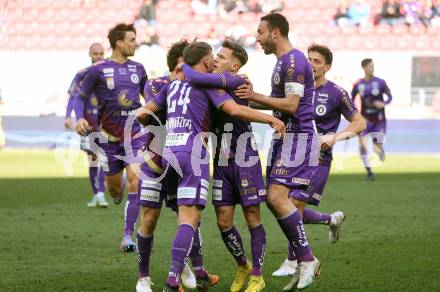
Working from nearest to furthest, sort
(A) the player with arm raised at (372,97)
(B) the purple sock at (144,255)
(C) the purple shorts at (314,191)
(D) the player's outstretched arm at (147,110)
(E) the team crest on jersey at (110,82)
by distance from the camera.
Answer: (D) the player's outstretched arm at (147,110), (B) the purple sock at (144,255), (C) the purple shorts at (314,191), (E) the team crest on jersey at (110,82), (A) the player with arm raised at (372,97)

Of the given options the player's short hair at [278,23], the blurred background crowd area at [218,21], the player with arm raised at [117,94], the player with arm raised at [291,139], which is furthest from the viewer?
the blurred background crowd area at [218,21]

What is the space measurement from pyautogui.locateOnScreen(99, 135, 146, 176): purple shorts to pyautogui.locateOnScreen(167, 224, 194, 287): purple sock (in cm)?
352

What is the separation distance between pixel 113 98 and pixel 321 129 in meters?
2.79

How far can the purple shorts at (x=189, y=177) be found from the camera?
22.3ft

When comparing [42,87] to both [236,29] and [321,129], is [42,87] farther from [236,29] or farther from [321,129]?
[321,129]

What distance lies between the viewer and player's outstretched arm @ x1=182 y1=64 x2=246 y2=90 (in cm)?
682

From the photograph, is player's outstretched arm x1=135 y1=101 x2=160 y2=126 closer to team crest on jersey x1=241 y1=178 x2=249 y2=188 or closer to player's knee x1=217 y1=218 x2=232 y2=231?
team crest on jersey x1=241 y1=178 x2=249 y2=188

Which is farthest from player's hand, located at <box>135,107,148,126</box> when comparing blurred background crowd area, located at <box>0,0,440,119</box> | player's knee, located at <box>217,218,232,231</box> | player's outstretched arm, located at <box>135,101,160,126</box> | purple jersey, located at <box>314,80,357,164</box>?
blurred background crowd area, located at <box>0,0,440,119</box>

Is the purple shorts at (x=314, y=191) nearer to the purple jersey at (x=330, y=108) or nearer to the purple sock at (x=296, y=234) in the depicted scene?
the purple jersey at (x=330, y=108)

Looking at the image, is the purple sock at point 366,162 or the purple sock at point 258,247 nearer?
the purple sock at point 258,247

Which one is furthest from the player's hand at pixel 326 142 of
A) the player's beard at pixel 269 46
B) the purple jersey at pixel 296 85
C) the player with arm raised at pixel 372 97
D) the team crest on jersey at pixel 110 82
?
the player with arm raised at pixel 372 97

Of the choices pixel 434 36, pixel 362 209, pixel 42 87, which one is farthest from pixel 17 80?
pixel 362 209

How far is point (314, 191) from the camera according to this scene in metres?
8.62

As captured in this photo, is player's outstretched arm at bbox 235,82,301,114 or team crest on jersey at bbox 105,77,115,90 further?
team crest on jersey at bbox 105,77,115,90
